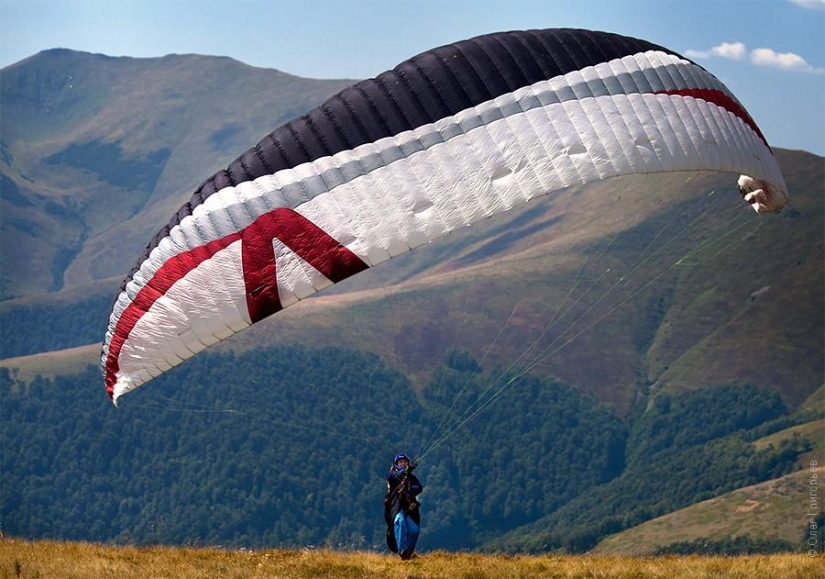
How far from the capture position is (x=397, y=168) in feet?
69.9

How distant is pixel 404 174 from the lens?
21266 millimetres

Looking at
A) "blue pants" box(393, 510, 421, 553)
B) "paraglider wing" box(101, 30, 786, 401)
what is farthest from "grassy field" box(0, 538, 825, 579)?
"paraglider wing" box(101, 30, 786, 401)

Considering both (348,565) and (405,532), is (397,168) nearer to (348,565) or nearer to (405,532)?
(405,532)

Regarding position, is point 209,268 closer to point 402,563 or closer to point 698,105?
point 402,563

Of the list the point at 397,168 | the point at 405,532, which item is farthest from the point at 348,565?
the point at 397,168

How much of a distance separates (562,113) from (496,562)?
8.92 meters

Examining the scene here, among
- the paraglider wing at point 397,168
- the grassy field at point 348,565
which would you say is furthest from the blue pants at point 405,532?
the paraglider wing at point 397,168

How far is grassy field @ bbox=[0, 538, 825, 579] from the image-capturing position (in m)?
19.1

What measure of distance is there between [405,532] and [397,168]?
6.97m

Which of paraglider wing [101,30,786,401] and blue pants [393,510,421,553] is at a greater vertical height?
paraglider wing [101,30,786,401]

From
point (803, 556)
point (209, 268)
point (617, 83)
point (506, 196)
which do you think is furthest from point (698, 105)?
point (209, 268)

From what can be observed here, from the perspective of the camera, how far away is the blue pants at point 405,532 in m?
21.2

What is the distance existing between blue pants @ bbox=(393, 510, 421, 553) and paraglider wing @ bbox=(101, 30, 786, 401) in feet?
15.8

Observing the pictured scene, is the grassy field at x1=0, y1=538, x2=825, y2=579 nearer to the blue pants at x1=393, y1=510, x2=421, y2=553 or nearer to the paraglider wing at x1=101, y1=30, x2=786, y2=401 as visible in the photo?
the blue pants at x1=393, y1=510, x2=421, y2=553
